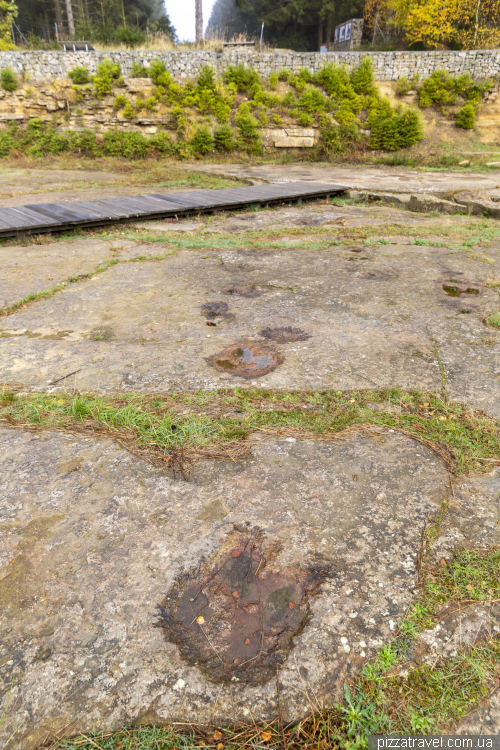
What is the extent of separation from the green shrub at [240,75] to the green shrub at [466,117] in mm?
7054

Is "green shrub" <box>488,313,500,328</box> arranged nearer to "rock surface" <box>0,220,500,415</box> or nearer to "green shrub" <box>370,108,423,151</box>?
"rock surface" <box>0,220,500,415</box>

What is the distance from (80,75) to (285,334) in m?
15.2

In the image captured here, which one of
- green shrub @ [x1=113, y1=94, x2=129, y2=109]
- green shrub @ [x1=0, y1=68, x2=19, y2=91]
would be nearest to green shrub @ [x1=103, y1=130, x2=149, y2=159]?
green shrub @ [x1=113, y1=94, x2=129, y2=109]

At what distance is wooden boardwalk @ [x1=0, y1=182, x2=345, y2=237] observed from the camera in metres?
6.37

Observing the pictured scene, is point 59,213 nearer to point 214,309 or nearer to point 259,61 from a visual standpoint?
point 214,309

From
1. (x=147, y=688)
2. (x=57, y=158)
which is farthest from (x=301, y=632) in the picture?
(x=57, y=158)

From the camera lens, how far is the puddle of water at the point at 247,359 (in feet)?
9.70

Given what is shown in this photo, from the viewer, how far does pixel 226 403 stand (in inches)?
102

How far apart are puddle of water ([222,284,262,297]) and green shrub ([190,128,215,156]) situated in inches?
456

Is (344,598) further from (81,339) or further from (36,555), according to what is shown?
(81,339)

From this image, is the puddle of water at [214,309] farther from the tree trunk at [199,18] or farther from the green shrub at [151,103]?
the tree trunk at [199,18]

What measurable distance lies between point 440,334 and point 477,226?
4.31m

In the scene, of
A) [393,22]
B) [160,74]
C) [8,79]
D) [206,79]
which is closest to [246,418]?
[206,79]

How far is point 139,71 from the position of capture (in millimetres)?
14406
